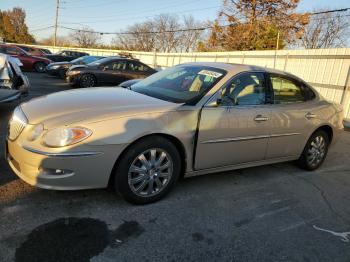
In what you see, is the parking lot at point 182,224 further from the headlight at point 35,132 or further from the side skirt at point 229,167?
the headlight at point 35,132

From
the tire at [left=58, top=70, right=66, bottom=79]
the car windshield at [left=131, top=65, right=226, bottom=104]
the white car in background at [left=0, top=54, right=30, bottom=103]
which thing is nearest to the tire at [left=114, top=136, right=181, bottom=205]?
the car windshield at [left=131, top=65, right=226, bottom=104]

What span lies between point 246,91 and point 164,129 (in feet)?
4.47

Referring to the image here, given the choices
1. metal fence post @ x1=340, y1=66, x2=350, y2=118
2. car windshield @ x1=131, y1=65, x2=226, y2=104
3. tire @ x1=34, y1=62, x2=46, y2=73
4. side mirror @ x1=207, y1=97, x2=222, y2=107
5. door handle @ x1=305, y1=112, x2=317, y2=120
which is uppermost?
car windshield @ x1=131, y1=65, x2=226, y2=104

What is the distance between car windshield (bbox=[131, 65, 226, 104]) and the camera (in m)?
3.95

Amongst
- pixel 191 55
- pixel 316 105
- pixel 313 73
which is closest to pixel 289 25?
pixel 191 55

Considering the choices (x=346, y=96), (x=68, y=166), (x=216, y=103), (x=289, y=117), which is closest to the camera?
(x=68, y=166)

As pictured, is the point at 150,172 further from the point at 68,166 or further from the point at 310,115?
the point at 310,115

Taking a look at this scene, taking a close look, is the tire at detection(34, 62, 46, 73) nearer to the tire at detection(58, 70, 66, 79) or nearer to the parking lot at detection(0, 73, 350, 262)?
the tire at detection(58, 70, 66, 79)

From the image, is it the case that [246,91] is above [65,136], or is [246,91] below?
above

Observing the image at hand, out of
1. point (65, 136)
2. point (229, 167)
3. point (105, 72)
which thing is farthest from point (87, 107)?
point (105, 72)

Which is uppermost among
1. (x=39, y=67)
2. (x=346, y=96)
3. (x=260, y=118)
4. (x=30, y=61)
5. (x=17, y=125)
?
(x=260, y=118)

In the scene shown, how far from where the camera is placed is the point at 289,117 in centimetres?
459

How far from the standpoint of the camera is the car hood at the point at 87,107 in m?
3.22

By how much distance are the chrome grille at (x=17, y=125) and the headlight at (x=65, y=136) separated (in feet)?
1.23
